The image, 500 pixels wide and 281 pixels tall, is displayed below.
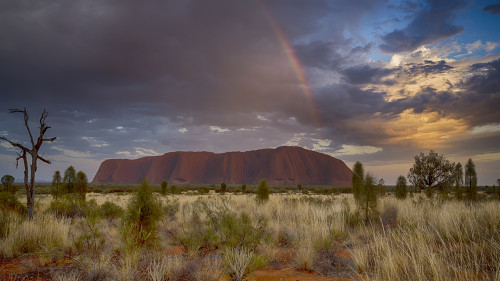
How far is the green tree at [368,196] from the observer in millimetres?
9102

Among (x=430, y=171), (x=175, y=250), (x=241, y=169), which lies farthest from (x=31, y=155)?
(x=241, y=169)

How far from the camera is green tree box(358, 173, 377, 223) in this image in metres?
9.10

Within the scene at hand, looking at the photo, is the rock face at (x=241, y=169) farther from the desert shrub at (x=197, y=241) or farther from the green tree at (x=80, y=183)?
the desert shrub at (x=197, y=241)

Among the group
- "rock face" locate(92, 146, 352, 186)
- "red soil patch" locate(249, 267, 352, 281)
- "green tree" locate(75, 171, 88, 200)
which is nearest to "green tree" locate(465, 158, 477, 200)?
"red soil patch" locate(249, 267, 352, 281)

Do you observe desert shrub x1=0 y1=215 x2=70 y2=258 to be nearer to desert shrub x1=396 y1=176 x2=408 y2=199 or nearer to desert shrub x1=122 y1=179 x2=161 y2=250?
desert shrub x1=122 y1=179 x2=161 y2=250

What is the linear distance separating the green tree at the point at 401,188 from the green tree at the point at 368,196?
10.5 metres

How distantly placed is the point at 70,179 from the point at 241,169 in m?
128

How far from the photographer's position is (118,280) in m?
3.82

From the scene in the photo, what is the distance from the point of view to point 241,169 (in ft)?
469

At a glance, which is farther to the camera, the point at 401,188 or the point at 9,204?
the point at 401,188

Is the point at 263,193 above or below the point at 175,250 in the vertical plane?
above

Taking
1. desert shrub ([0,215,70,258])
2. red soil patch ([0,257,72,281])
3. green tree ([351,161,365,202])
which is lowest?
red soil patch ([0,257,72,281])

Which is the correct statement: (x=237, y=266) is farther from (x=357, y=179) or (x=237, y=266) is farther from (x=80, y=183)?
(x=80, y=183)

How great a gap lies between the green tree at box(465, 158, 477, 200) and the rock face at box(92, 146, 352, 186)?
113907 millimetres
